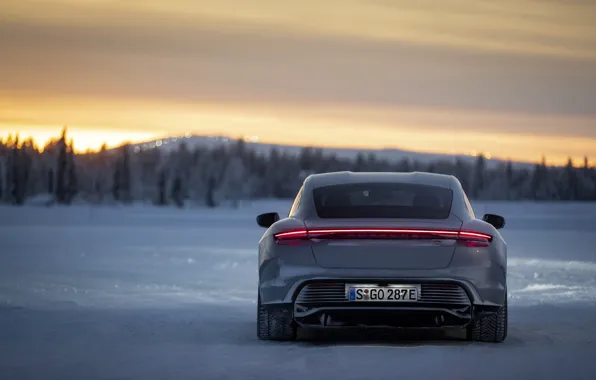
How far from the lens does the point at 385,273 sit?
8875 mm

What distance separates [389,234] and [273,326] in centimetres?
138

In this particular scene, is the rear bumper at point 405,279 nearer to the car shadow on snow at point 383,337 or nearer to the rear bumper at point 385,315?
the rear bumper at point 385,315

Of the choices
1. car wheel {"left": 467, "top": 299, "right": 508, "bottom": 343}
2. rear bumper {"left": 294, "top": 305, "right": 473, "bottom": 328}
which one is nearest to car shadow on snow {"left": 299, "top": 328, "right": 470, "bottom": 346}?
car wheel {"left": 467, "top": 299, "right": 508, "bottom": 343}

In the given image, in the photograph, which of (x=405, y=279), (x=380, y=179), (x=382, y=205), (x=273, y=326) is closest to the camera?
(x=405, y=279)

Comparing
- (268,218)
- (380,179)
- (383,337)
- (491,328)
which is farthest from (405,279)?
(268,218)

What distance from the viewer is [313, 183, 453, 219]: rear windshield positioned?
9.62 metres

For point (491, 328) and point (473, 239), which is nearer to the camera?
point (473, 239)

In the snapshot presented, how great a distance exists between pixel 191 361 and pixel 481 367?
83.7 inches

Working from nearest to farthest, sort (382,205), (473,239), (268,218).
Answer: (473,239), (382,205), (268,218)

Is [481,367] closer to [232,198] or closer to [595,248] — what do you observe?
[595,248]

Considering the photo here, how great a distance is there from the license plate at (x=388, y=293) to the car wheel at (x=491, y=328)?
0.81 m

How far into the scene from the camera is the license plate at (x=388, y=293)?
8.88 meters

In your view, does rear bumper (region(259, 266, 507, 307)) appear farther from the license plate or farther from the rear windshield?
the rear windshield

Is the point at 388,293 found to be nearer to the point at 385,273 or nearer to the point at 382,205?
the point at 385,273
